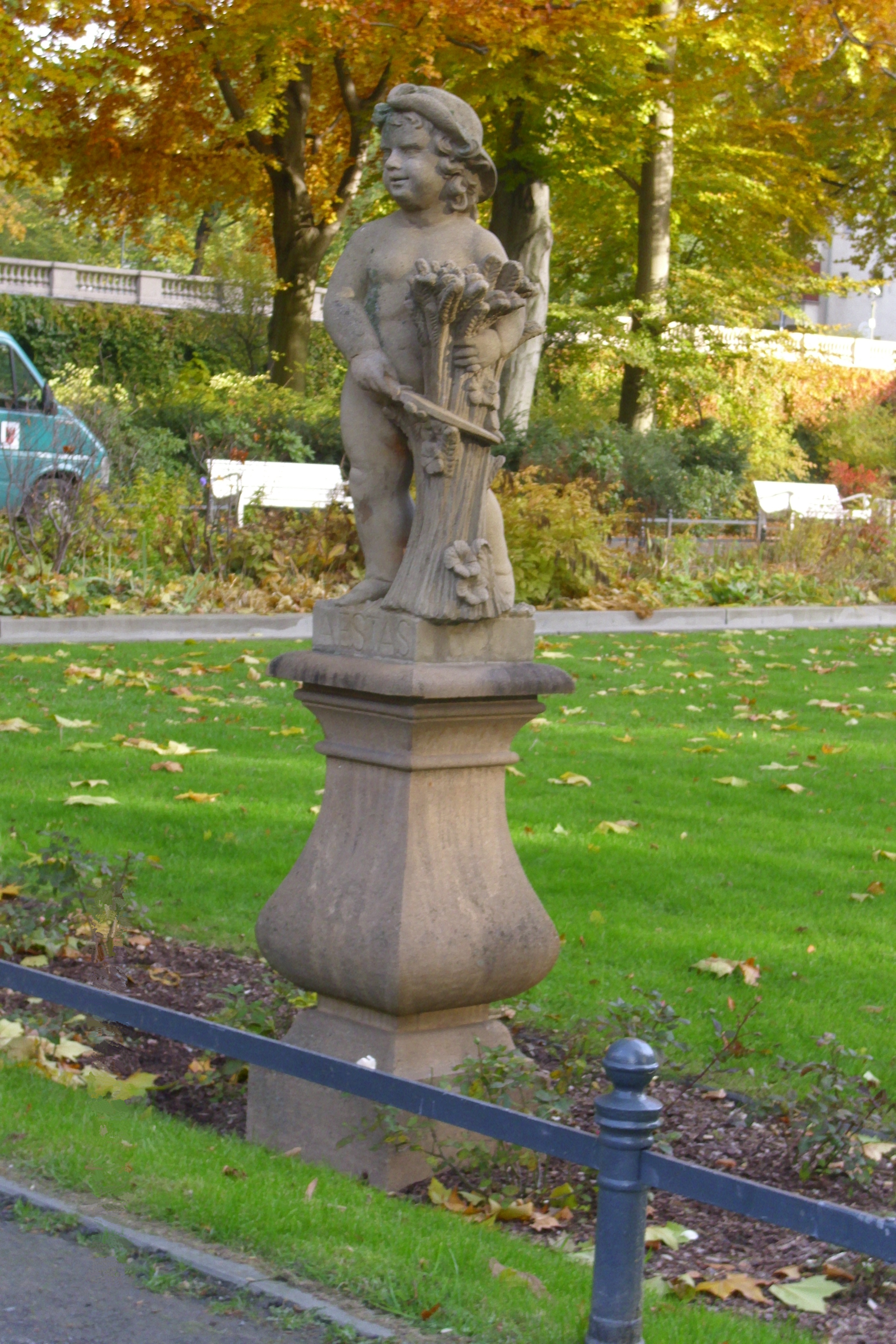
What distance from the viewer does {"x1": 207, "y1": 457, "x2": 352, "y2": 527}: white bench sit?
51.4ft

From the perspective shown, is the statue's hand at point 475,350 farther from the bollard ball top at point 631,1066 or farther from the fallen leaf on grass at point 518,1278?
the fallen leaf on grass at point 518,1278

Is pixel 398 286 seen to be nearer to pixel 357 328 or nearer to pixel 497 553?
pixel 357 328

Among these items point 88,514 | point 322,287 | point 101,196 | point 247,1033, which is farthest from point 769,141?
point 247,1033

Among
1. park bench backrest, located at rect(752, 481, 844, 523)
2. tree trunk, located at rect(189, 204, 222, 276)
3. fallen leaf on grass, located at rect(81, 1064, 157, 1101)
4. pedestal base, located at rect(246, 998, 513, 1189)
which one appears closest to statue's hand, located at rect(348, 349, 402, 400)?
pedestal base, located at rect(246, 998, 513, 1189)

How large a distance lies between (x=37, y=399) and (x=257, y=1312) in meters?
15.7

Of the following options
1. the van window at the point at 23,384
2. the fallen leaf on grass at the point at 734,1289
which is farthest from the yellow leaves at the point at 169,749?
the van window at the point at 23,384

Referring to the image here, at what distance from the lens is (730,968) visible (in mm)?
5254

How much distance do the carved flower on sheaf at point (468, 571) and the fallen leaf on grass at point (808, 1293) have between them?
177cm

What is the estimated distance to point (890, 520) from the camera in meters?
20.6

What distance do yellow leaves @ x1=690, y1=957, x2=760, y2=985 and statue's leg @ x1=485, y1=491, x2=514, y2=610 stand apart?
166cm

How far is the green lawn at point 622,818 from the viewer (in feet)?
17.3

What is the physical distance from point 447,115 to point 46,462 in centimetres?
1083

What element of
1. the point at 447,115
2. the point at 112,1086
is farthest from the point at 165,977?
the point at 447,115

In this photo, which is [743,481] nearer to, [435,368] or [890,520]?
[890,520]
